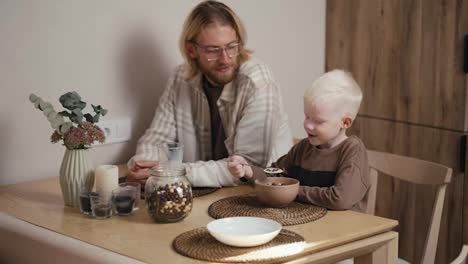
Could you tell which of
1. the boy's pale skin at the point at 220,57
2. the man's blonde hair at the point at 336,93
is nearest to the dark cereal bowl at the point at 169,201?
the man's blonde hair at the point at 336,93

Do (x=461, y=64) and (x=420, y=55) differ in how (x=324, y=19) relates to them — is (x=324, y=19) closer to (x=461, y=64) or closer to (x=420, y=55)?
(x=420, y=55)

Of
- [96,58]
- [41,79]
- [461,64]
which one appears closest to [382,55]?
[461,64]

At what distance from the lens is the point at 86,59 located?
2568 millimetres

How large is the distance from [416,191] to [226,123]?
36.6 inches

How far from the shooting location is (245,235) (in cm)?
178

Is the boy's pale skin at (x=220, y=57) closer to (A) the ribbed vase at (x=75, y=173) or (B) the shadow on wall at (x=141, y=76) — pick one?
(B) the shadow on wall at (x=141, y=76)

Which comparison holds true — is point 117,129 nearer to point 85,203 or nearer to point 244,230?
point 85,203

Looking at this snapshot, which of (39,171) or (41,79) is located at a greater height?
(41,79)

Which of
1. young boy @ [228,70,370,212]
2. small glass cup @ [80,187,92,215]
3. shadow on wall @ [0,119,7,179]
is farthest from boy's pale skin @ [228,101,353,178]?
shadow on wall @ [0,119,7,179]

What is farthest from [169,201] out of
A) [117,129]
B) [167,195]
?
[117,129]

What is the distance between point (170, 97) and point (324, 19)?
1.01 meters

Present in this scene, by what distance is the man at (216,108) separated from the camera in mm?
2469

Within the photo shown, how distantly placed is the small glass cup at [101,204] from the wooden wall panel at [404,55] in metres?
1.47

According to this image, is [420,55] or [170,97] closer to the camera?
[170,97]
